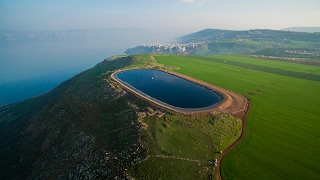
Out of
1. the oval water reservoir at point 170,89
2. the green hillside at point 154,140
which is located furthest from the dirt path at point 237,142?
the oval water reservoir at point 170,89

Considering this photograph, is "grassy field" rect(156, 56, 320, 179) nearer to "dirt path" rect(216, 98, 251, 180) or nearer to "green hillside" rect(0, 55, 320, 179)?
"green hillside" rect(0, 55, 320, 179)

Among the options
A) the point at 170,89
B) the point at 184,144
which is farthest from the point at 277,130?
the point at 170,89

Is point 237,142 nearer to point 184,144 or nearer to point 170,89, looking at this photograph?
point 184,144

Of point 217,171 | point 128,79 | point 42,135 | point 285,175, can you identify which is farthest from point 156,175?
point 128,79

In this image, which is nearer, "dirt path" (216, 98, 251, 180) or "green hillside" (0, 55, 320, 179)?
"dirt path" (216, 98, 251, 180)

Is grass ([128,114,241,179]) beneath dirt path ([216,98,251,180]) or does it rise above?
above

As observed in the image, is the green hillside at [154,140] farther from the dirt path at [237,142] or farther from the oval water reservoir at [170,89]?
the oval water reservoir at [170,89]

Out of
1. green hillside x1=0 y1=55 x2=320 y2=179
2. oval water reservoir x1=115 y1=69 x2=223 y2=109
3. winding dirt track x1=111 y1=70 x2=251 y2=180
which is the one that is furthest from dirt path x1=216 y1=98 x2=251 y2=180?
oval water reservoir x1=115 y1=69 x2=223 y2=109
